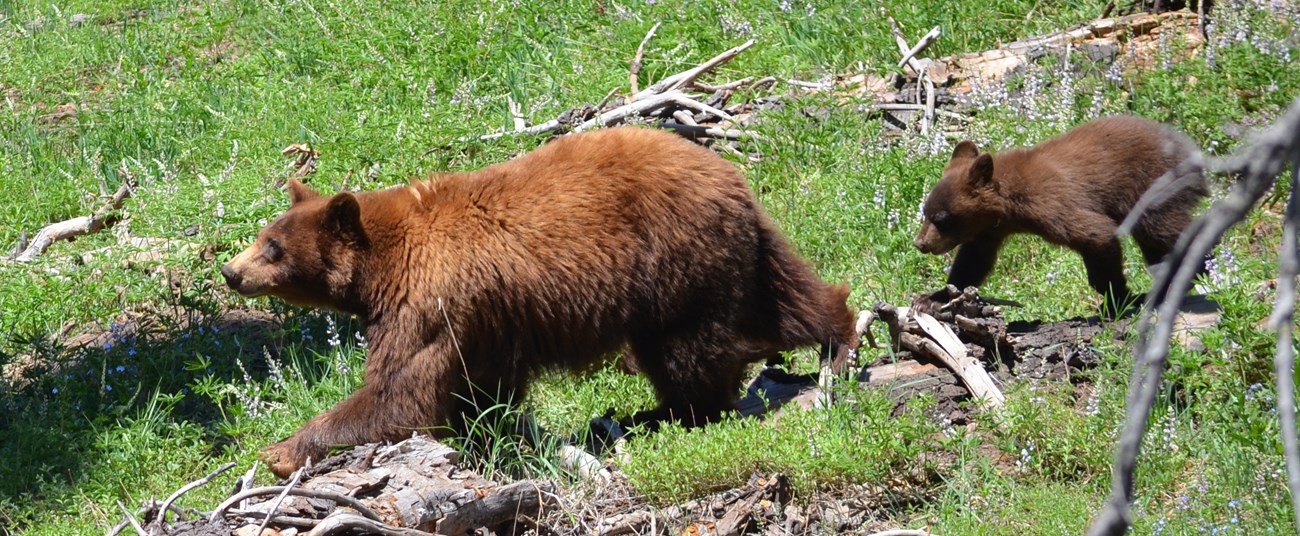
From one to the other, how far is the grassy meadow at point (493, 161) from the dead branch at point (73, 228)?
195mm

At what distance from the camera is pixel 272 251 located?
6016mm

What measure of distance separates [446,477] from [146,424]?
270 cm

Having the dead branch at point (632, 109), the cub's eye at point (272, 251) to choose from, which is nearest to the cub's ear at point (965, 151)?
the dead branch at point (632, 109)

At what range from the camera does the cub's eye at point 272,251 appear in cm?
600

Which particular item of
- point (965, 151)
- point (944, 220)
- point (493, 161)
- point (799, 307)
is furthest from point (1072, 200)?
point (493, 161)

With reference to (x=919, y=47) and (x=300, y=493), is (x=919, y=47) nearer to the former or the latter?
(x=919, y=47)

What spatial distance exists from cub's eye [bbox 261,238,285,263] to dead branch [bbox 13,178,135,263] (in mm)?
3902

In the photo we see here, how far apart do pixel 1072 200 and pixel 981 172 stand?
524 mm

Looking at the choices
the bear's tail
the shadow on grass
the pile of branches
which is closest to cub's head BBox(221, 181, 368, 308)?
the shadow on grass

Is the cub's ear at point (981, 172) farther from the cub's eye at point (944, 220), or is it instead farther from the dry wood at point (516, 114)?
the dry wood at point (516, 114)

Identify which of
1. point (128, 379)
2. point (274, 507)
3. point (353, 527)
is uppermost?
point (274, 507)

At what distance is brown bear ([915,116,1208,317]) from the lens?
22.4 feet

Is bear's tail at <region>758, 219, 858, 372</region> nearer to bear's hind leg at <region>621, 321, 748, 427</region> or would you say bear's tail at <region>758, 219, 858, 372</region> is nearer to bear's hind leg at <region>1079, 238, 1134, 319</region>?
bear's hind leg at <region>621, 321, 748, 427</region>

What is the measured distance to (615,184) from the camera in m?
5.88
